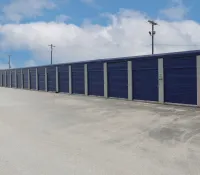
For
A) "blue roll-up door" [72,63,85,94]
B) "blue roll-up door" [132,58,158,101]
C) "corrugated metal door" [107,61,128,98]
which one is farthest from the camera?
"blue roll-up door" [72,63,85,94]

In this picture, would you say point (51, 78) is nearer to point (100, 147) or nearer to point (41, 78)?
point (41, 78)

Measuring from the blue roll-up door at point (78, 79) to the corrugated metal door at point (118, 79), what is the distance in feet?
13.3

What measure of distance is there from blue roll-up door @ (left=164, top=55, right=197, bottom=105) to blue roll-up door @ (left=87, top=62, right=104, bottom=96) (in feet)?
21.0

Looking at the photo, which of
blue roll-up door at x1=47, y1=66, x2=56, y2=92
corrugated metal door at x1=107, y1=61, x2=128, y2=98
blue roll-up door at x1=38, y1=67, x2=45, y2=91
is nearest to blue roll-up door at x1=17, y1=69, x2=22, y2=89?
blue roll-up door at x1=38, y1=67, x2=45, y2=91

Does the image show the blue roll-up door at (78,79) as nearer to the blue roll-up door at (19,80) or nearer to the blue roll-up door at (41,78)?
the blue roll-up door at (41,78)

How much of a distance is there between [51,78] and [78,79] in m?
6.10

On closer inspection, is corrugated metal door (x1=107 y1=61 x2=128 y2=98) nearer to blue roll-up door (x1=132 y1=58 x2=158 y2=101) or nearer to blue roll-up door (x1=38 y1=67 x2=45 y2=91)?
blue roll-up door (x1=132 y1=58 x2=158 y2=101)

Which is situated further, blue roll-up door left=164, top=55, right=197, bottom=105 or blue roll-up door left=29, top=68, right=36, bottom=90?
blue roll-up door left=29, top=68, right=36, bottom=90

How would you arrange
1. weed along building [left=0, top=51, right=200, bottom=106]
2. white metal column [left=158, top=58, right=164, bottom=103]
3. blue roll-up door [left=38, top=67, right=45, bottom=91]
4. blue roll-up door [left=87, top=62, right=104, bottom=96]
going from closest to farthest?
weed along building [left=0, top=51, right=200, bottom=106] → white metal column [left=158, top=58, right=164, bottom=103] → blue roll-up door [left=87, top=62, right=104, bottom=96] → blue roll-up door [left=38, top=67, right=45, bottom=91]

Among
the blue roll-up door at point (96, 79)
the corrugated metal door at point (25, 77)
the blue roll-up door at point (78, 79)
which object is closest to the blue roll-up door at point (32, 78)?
the corrugated metal door at point (25, 77)

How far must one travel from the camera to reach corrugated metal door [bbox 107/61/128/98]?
1780 cm

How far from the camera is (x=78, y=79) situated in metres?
23.1

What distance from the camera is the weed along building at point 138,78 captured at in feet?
44.8

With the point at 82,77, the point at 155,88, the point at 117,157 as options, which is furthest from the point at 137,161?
the point at 82,77
